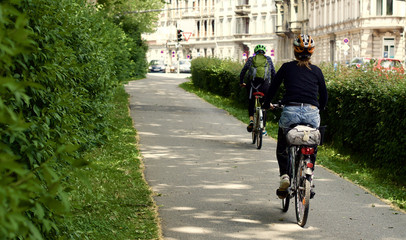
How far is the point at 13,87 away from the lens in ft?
8.73

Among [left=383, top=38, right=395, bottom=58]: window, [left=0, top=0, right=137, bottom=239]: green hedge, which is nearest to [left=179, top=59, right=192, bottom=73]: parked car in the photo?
[left=383, top=38, right=395, bottom=58]: window

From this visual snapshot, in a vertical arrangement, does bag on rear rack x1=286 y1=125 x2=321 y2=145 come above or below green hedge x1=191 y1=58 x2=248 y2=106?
above

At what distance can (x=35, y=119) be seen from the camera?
486cm

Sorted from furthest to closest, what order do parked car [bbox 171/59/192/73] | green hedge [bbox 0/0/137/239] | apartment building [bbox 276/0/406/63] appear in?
1. parked car [bbox 171/59/192/73]
2. apartment building [bbox 276/0/406/63]
3. green hedge [bbox 0/0/137/239]

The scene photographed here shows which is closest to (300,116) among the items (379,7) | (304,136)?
(304,136)

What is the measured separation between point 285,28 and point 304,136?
270 feet

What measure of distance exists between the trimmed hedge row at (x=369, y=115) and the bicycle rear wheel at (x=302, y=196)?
2.84 m

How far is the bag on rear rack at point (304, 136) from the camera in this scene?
7332mm

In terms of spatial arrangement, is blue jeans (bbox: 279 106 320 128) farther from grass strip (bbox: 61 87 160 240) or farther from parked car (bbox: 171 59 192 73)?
parked car (bbox: 171 59 192 73)

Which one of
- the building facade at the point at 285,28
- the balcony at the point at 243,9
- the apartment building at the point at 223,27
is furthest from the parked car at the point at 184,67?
the balcony at the point at 243,9

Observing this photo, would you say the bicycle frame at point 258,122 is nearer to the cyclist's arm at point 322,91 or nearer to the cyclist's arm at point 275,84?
the cyclist's arm at point 275,84

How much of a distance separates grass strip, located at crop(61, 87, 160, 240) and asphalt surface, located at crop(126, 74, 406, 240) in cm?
18

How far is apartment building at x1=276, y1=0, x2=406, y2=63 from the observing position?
57.8 meters

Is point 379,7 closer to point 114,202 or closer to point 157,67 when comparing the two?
point 157,67
